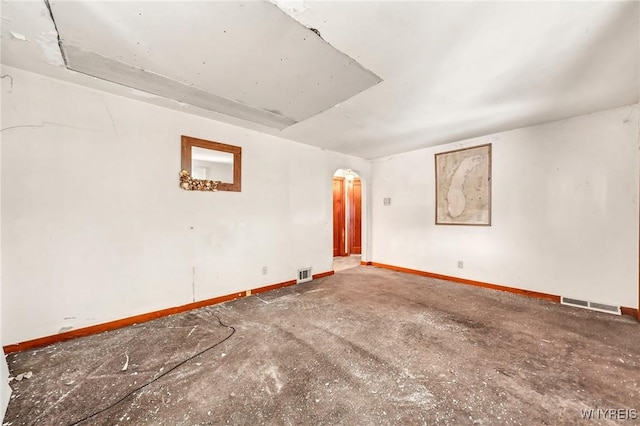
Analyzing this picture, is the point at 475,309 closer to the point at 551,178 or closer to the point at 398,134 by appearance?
the point at 551,178

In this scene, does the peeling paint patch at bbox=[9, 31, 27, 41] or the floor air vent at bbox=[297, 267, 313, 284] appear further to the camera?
the floor air vent at bbox=[297, 267, 313, 284]

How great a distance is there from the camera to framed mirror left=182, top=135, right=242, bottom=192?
2.74 metres

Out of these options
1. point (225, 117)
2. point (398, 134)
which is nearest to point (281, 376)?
point (225, 117)

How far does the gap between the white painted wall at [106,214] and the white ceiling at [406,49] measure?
1.04 feet

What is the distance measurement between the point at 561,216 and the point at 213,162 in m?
4.58

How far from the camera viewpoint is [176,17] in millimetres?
1368

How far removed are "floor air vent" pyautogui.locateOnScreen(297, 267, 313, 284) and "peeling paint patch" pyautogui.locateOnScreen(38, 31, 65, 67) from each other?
3.49 m

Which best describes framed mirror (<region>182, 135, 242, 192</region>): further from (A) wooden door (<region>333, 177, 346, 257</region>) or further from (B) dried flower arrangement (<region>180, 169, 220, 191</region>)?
(A) wooden door (<region>333, 177, 346, 257</region>)

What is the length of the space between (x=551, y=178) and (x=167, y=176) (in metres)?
4.86

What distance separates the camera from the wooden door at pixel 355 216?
6.19m

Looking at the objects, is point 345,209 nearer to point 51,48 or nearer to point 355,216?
point 355,216

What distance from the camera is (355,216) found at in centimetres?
635

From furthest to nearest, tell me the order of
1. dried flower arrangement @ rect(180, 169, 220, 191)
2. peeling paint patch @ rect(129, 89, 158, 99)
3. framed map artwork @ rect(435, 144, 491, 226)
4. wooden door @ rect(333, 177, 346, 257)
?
wooden door @ rect(333, 177, 346, 257)
framed map artwork @ rect(435, 144, 491, 226)
dried flower arrangement @ rect(180, 169, 220, 191)
peeling paint patch @ rect(129, 89, 158, 99)

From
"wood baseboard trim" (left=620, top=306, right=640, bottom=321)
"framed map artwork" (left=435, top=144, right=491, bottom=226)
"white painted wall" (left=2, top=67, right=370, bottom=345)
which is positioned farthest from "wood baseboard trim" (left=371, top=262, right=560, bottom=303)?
"white painted wall" (left=2, top=67, right=370, bottom=345)
